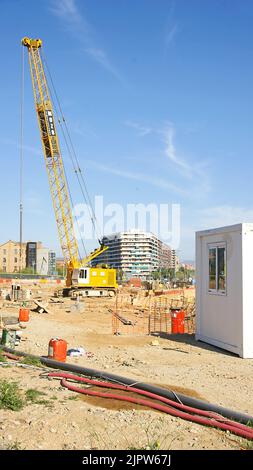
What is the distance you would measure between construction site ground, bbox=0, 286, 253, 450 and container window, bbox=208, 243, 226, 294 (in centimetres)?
178

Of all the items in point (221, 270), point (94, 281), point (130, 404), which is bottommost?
point (130, 404)

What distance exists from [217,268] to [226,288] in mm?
761

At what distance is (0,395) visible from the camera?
22.8ft

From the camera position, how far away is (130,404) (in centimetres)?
709

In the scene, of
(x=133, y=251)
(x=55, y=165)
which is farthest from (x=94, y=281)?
(x=133, y=251)

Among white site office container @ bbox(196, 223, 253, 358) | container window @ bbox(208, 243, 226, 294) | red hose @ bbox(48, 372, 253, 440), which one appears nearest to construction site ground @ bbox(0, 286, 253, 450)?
red hose @ bbox(48, 372, 253, 440)

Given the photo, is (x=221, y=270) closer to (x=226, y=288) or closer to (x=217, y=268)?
(x=217, y=268)

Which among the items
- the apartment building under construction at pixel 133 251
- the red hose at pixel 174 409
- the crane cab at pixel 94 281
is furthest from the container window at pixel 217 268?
the apartment building under construction at pixel 133 251

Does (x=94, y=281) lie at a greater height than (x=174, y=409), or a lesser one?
greater

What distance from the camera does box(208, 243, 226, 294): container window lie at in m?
12.7

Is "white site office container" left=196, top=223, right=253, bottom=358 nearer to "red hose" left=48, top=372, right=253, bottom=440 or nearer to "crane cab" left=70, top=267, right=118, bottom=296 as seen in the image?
"red hose" left=48, top=372, right=253, bottom=440
